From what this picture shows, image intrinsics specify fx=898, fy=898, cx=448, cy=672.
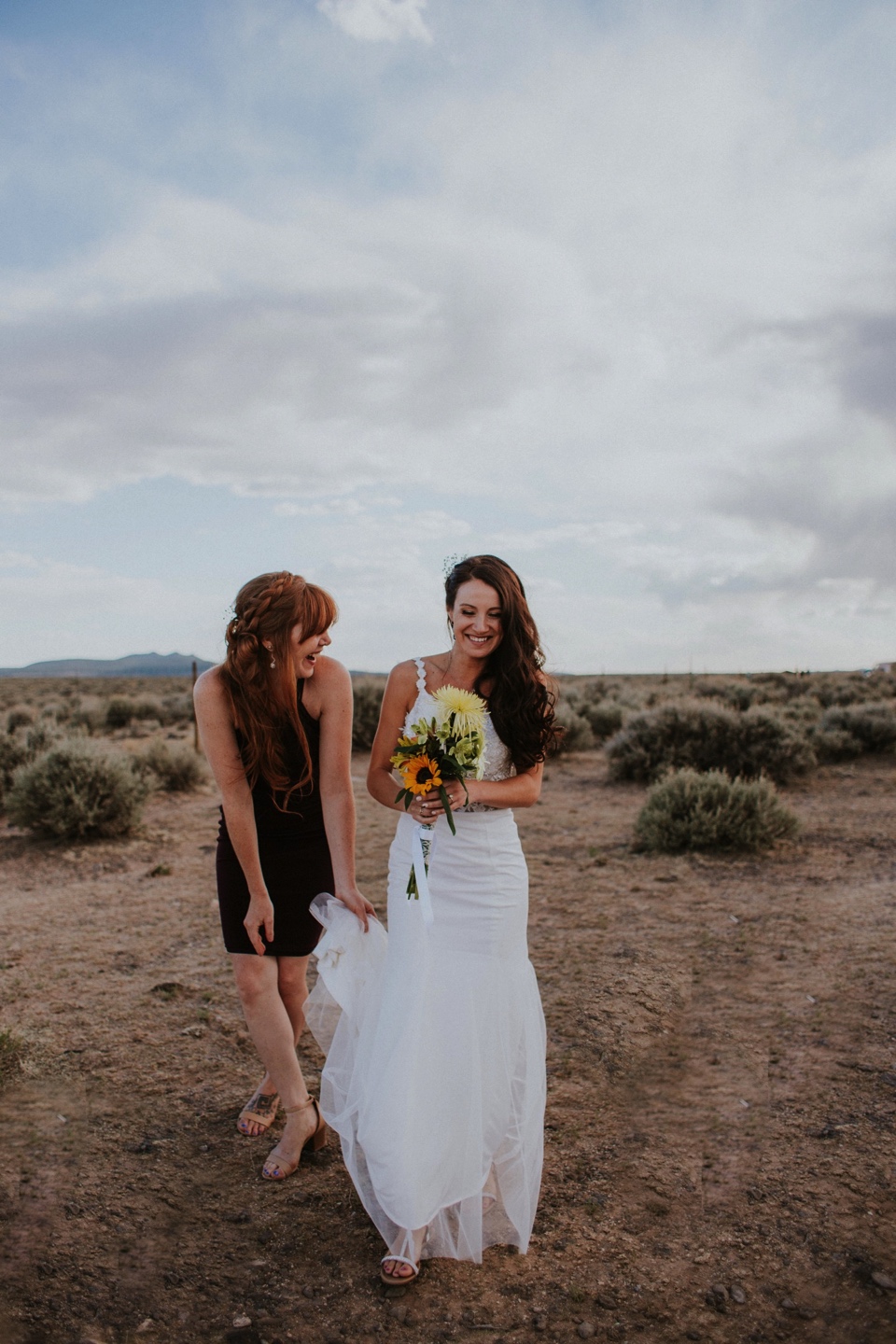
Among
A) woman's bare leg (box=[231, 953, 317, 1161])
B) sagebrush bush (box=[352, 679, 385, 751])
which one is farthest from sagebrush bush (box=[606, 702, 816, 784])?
woman's bare leg (box=[231, 953, 317, 1161])

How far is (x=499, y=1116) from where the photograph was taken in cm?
291

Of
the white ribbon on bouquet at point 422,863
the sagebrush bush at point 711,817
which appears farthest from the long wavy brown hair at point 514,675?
the sagebrush bush at point 711,817

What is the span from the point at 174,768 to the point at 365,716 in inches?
236

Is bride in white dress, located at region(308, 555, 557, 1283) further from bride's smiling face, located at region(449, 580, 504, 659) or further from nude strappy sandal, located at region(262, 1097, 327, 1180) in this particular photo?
nude strappy sandal, located at region(262, 1097, 327, 1180)

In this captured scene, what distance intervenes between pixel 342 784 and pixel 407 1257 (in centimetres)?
151

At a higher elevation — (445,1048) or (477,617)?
(477,617)

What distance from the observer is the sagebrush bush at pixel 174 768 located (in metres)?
12.0

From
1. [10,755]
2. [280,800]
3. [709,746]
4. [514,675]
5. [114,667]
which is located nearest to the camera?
[514,675]

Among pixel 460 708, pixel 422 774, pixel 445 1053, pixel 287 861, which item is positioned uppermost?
pixel 460 708

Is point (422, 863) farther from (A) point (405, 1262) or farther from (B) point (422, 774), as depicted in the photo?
(A) point (405, 1262)

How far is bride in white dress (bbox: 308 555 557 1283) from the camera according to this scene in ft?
9.11

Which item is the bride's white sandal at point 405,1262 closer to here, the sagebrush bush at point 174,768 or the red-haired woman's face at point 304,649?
the red-haired woman's face at point 304,649

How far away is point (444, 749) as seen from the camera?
2818mm

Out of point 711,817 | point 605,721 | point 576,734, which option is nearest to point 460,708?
point 711,817
